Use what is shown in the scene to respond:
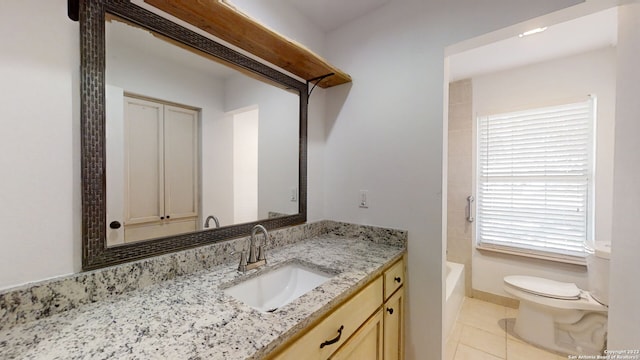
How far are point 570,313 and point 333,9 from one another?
275cm

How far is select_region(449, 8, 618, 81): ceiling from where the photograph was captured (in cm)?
169

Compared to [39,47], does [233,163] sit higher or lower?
lower

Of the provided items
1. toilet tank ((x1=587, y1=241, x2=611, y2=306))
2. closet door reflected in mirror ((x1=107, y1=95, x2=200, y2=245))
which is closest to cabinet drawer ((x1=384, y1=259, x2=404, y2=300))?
closet door reflected in mirror ((x1=107, y1=95, x2=200, y2=245))

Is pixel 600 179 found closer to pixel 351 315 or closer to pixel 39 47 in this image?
pixel 351 315

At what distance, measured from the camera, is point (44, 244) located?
0.72 m

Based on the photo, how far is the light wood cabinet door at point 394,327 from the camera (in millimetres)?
1230

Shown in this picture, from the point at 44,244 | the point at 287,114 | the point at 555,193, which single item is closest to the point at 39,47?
the point at 44,244

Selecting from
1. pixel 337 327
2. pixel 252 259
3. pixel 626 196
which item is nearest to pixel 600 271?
pixel 626 196

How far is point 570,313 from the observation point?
1.76 meters

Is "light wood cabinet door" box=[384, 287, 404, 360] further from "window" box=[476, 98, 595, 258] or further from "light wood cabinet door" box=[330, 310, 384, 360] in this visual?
"window" box=[476, 98, 595, 258]

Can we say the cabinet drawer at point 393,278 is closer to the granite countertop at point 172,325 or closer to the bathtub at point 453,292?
the granite countertop at point 172,325

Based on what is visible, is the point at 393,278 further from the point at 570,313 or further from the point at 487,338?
the point at 570,313

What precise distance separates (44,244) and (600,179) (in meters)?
3.46

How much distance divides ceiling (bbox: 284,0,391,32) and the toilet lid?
238cm
